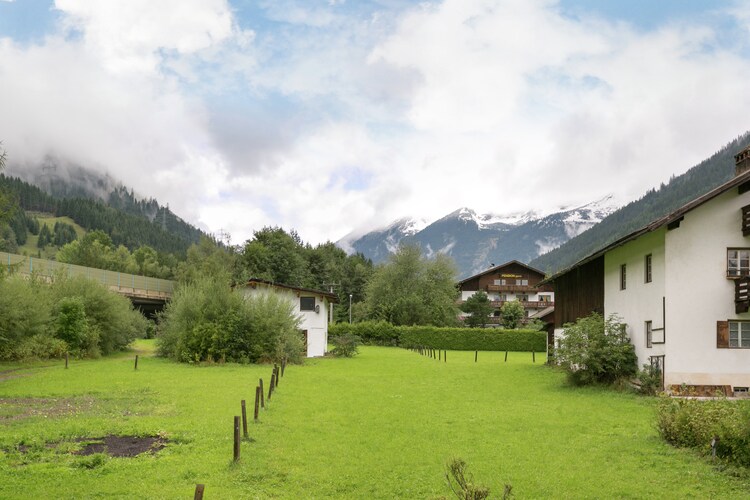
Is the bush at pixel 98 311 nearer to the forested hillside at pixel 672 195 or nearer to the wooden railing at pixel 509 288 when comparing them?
the wooden railing at pixel 509 288

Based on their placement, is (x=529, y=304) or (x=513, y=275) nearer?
(x=529, y=304)

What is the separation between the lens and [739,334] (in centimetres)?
2502

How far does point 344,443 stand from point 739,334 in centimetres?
1735

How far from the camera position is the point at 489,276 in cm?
9581

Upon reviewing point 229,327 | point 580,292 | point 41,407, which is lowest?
point 41,407

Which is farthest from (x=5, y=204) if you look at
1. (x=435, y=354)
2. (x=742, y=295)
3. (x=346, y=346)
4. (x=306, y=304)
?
(x=435, y=354)

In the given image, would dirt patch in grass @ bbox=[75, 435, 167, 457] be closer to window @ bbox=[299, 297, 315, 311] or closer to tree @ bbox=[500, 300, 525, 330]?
window @ bbox=[299, 297, 315, 311]

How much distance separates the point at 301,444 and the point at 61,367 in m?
24.3

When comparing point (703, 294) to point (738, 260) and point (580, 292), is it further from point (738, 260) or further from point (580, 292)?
point (580, 292)

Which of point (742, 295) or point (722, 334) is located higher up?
point (742, 295)

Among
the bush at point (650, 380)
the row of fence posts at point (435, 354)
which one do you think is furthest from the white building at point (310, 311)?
the bush at point (650, 380)

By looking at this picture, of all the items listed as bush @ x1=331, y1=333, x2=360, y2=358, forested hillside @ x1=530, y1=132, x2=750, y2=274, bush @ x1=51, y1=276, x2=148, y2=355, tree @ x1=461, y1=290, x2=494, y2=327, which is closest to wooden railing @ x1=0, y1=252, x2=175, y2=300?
bush @ x1=51, y1=276, x2=148, y2=355

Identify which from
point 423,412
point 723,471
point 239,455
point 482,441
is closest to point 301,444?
point 239,455

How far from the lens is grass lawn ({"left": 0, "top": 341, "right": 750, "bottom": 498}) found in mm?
11586
